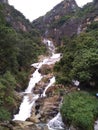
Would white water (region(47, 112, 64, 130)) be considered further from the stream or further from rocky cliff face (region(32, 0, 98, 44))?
rocky cliff face (region(32, 0, 98, 44))

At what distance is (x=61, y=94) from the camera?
38656mm

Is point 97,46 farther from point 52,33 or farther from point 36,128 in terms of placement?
point 52,33

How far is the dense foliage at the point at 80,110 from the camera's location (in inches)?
1230

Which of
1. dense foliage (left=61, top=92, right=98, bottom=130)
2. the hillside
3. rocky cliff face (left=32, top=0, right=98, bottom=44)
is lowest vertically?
dense foliage (left=61, top=92, right=98, bottom=130)

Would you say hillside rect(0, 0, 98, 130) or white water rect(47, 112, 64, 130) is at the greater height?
hillside rect(0, 0, 98, 130)

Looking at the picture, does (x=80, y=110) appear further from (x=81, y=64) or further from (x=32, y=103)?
(x=32, y=103)

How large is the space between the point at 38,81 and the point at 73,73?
36.6ft

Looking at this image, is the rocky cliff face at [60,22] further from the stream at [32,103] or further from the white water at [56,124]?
the white water at [56,124]

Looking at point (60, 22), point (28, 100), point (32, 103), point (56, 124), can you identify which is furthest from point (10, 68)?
point (60, 22)

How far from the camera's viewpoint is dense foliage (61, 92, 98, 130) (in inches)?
1230

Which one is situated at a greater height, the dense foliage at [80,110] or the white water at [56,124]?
the dense foliage at [80,110]

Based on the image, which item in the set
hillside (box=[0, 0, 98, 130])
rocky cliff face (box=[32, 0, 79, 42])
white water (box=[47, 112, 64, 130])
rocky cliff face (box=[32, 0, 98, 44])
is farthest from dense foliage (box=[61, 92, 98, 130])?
rocky cliff face (box=[32, 0, 79, 42])

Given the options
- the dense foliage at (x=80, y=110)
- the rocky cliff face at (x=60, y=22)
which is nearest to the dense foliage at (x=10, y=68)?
the dense foliage at (x=80, y=110)

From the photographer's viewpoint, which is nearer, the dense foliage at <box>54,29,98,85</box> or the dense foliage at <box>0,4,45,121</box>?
the dense foliage at <box>0,4,45,121</box>
